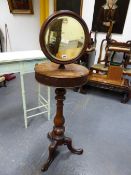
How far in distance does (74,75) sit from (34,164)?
98cm

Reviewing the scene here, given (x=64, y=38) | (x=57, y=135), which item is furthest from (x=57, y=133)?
(x=64, y=38)

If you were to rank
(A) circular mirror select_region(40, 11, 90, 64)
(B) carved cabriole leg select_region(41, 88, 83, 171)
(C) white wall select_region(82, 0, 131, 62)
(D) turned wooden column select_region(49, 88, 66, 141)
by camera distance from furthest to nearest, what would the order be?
(C) white wall select_region(82, 0, 131, 62)
(B) carved cabriole leg select_region(41, 88, 83, 171)
(D) turned wooden column select_region(49, 88, 66, 141)
(A) circular mirror select_region(40, 11, 90, 64)

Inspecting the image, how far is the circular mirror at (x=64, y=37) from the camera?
102 centimetres

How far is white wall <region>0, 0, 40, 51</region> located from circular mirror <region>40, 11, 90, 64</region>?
316cm

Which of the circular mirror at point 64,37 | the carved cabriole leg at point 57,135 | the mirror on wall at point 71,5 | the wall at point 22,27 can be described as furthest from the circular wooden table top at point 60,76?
the wall at point 22,27

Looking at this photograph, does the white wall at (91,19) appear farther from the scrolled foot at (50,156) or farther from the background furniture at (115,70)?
the scrolled foot at (50,156)

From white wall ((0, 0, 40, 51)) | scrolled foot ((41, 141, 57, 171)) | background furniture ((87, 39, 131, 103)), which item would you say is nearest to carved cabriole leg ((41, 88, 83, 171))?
scrolled foot ((41, 141, 57, 171))

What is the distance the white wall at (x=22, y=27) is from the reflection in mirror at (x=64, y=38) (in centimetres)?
315

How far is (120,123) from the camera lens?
84.7 inches

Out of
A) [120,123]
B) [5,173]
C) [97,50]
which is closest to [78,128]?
[120,123]

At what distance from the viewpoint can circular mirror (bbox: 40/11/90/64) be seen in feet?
3.35

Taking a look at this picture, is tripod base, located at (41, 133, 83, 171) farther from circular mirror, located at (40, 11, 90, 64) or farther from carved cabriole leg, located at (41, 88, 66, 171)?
circular mirror, located at (40, 11, 90, 64)

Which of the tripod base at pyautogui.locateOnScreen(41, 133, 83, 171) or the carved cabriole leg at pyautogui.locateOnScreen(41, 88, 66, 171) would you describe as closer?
the carved cabriole leg at pyautogui.locateOnScreen(41, 88, 66, 171)

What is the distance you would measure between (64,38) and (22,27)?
3.41 meters
